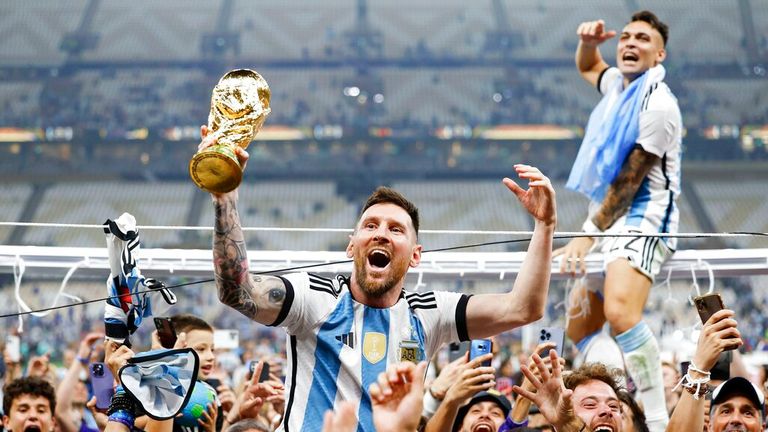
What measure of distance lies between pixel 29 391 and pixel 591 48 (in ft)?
9.77

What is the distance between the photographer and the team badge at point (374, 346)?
2826 millimetres

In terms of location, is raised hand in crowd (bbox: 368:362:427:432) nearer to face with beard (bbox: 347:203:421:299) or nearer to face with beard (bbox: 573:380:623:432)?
face with beard (bbox: 347:203:421:299)

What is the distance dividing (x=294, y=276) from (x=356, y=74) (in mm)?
32904

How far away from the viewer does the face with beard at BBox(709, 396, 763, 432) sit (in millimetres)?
3461

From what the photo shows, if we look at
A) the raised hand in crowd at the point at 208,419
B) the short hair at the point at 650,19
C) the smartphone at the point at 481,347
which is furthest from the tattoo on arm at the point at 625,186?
the raised hand in crowd at the point at 208,419

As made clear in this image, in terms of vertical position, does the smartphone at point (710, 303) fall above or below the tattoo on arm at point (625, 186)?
below

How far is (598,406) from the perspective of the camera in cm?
335

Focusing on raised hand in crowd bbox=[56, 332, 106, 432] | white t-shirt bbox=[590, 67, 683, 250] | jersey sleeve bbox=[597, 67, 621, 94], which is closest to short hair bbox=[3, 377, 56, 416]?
raised hand in crowd bbox=[56, 332, 106, 432]

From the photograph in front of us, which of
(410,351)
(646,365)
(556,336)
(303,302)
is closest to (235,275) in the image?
(303,302)

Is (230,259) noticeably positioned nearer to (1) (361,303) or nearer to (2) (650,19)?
(1) (361,303)

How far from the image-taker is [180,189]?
32.2m

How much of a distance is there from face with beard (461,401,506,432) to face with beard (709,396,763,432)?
73 cm

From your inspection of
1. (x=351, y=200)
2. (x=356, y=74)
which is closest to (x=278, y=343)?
Answer: (x=351, y=200)

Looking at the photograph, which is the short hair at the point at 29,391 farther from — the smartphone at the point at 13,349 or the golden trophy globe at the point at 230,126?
the golden trophy globe at the point at 230,126
